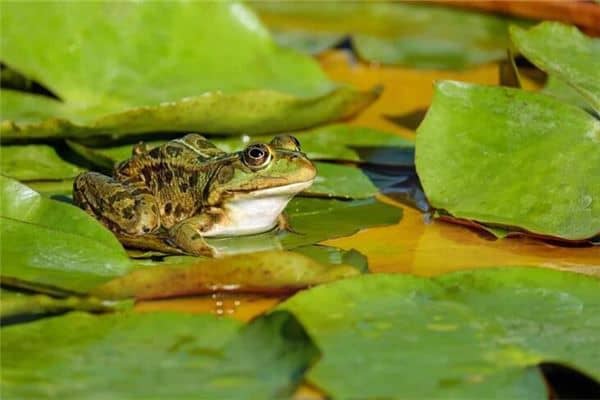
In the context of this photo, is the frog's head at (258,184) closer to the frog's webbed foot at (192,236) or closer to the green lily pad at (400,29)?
the frog's webbed foot at (192,236)

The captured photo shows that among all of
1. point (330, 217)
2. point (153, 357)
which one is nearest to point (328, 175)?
point (330, 217)

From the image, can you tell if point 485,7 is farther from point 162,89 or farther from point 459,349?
point 459,349

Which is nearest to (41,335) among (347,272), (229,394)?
(229,394)

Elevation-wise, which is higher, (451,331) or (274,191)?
(274,191)

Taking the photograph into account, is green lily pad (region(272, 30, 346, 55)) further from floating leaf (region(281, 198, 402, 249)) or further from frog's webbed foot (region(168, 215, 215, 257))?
frog's webbed foot (region(168, 215, 215, 257))

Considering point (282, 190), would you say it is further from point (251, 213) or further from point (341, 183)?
point (341, 183)

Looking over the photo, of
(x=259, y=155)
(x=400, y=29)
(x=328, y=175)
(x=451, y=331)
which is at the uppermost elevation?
(x=400, y=29)
